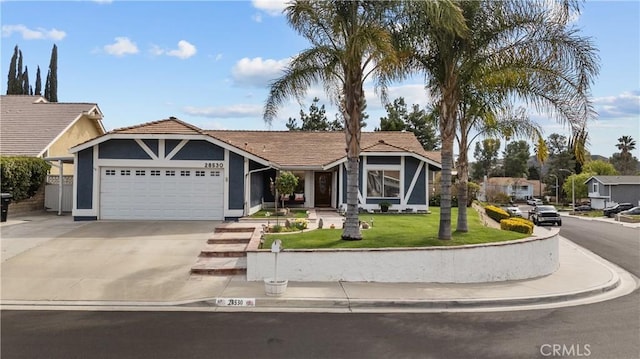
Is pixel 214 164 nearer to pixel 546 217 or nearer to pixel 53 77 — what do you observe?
pixel 546 217

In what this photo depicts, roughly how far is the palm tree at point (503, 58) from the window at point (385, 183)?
1010 cm

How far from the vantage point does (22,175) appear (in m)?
21.2

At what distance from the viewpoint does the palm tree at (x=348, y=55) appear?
12.3 metres

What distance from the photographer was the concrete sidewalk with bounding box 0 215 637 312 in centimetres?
964

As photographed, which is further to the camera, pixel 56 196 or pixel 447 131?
pixel 56 196

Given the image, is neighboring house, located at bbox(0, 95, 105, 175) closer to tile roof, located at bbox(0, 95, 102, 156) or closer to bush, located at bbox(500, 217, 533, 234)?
tile roof, located at bbox(0, 95, 102, 156)

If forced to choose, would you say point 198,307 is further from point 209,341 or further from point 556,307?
point 556,307

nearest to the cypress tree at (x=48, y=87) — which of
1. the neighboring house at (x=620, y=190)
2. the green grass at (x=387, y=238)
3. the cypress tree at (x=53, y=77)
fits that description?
the cypress tree at (x=53, y=77)

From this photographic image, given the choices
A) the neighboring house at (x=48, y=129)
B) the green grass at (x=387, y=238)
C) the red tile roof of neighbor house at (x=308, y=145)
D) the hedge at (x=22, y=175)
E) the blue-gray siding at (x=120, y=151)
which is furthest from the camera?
the red tile roof of neighbor house at (x=308, y=145)

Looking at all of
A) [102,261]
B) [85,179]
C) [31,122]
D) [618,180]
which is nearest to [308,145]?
[85,179]

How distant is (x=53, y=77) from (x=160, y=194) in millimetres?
35455

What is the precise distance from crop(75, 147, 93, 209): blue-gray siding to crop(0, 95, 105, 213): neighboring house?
2.75 m

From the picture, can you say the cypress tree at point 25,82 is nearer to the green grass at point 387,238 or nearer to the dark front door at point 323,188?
the dark front door at point 323,188

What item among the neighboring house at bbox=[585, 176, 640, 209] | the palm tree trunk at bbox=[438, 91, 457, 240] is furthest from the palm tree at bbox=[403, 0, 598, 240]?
the neighboring house at bbox=[585, 176, 640, 209]
